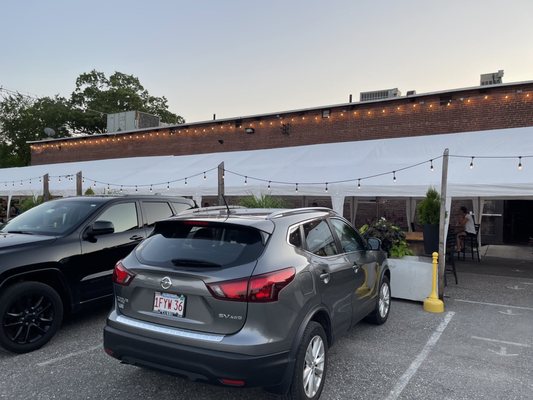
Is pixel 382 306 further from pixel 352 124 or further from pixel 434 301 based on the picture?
pixel 352 124

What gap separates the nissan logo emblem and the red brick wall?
1301 centimetres

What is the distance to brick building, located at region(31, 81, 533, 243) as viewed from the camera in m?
12.5

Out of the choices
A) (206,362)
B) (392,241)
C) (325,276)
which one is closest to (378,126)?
(392,241)

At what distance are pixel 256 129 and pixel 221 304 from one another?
1547 centimetres

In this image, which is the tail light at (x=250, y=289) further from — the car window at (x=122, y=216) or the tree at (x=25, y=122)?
the tree at (x=25, y=122)

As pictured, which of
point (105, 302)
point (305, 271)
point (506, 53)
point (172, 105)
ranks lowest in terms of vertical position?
point (105, 302)

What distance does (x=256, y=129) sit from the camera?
1756 cm

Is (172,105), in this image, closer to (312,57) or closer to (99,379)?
(312,57)

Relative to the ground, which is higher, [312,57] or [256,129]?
[312,57]

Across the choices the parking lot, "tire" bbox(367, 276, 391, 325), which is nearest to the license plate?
the parking lot

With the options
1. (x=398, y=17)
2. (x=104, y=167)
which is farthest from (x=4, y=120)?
(x=398, y=17)

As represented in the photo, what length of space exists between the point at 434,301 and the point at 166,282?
484 cm

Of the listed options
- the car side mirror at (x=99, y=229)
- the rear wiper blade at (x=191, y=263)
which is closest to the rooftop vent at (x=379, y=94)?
the car side mirror at (x=99, y=229)

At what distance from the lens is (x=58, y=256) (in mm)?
4402
